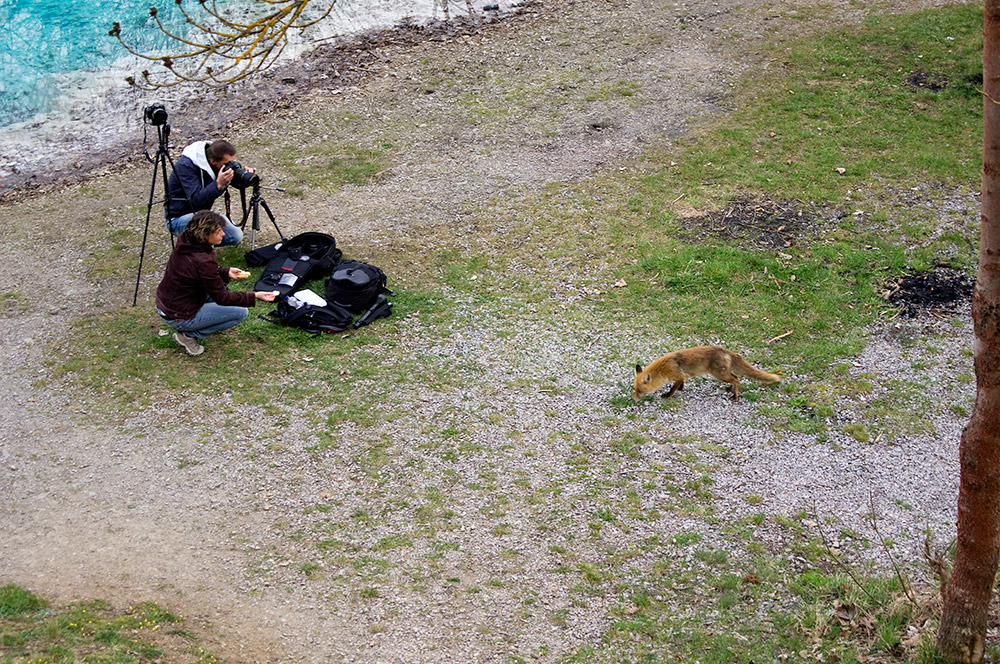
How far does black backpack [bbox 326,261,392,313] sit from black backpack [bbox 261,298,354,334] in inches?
5.5

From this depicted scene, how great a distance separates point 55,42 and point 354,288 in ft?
45.8

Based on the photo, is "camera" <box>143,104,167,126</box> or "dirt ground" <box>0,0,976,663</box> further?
"camera" <box>143,104,167,126</box>

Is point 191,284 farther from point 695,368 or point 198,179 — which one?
point 695,368

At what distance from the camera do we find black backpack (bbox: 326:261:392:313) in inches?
367

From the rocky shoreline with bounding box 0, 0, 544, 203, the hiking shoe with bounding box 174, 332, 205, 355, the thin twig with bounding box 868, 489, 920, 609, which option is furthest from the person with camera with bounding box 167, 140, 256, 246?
the thin twig with bounding box 868, 489, 920, 609

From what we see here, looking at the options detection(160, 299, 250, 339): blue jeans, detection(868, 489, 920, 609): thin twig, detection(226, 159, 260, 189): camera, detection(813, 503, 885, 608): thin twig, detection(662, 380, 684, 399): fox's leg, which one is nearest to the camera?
detection(868, 489, 920, 609): thin twig

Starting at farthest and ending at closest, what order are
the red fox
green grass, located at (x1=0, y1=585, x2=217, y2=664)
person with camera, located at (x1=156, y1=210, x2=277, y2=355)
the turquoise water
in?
the turquoise water, person with camera, located at (x1=156, y1=210, x2=277, y2=355), the red fox, green grass, located at (x1=0, y1=585, x2=217, y2=664)

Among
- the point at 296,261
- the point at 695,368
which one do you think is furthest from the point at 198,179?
the point at 695,368

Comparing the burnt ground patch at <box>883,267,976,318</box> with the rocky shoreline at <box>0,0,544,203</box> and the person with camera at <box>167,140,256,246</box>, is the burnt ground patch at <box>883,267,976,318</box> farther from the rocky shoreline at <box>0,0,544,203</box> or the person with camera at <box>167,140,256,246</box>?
the rocky shoreline at <box>0,0,544,203</box>

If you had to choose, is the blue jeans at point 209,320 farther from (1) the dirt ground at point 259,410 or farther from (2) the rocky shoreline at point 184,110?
(2) the rocky shoreline at point 184,110

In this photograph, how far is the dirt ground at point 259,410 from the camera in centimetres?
577

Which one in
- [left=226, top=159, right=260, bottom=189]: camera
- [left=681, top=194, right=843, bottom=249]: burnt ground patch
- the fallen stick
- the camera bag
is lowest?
the fallen stick

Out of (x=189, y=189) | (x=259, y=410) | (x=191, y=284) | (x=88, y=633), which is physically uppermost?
(x=189, y=189)

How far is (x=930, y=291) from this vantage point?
9438 millimetres
